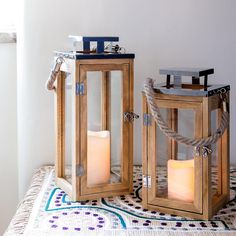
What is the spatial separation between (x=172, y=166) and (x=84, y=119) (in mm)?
190

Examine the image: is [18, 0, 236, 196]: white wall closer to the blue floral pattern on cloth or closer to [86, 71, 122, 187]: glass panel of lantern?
[86, 71, 122, 187]: glass panel of lantern

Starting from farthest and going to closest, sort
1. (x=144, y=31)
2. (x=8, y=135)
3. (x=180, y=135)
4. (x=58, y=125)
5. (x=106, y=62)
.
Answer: (x=8, y=135), (x=144, y=31), (x=58, y=125), (x=106, y=62), (x=180, y=135)

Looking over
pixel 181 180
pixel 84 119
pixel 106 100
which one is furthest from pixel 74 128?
pixel 181 180

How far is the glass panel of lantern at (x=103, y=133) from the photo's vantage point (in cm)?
97

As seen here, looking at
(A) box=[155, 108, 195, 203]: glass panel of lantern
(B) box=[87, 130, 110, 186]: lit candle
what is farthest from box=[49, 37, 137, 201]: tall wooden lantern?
(A) box=[155, 108, 195, 203]: glass panel of lantern

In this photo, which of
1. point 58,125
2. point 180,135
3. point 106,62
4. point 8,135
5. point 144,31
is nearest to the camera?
point 180,135

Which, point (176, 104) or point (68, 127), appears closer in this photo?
point (176, 104)

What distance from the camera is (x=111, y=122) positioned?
1.01 m

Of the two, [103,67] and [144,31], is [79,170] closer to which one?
[103,67]

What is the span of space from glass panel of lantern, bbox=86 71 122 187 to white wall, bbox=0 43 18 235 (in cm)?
35

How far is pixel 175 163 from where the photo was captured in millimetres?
910

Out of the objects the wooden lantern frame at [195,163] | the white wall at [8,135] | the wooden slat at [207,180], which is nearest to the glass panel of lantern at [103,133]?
the wooden lantern frame at [195,163]

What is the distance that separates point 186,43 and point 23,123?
451 millimetres

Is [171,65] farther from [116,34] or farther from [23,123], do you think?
A: [23,123]
